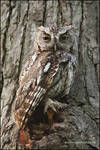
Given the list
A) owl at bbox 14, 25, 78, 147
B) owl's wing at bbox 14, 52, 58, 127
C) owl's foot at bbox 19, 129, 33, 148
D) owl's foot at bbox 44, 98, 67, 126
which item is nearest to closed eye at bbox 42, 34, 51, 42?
owl at bbox 14, 25, 78, 147

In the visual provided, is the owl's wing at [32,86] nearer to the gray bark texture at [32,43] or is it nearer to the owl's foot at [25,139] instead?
the owl's foot at [25,139]

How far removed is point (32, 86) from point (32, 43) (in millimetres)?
636

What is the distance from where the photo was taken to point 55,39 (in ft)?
8.07

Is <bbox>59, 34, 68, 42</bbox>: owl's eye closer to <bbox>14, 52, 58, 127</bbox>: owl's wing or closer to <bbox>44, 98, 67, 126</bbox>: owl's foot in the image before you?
<bbox>14, 52, 58, 127</bbox>: owl's wing

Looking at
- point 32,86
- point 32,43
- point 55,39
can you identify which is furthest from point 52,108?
point 32,43

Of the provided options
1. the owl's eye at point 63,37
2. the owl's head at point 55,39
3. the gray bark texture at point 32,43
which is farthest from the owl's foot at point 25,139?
the owl's eye at point 63,37

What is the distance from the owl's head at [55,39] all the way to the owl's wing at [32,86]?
136mm

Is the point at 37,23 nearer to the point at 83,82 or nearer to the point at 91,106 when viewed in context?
the point at 83,82

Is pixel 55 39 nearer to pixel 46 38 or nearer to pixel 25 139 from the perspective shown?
pixel 46 38

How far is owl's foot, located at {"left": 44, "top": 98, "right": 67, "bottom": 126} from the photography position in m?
2.15

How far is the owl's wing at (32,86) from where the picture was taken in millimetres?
2139

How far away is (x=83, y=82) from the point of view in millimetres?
2631

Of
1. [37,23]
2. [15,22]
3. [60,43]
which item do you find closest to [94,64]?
[60,43]

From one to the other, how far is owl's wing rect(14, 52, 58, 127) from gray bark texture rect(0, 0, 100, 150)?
247 mm
